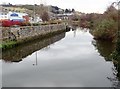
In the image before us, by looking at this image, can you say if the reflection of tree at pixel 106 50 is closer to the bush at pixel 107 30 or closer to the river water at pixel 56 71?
the river water at pixel 56 71

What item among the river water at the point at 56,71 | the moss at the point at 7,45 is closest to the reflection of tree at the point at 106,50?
the river water at the point at 56,71

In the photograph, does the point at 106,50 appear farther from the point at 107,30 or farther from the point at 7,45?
the point at 7,45

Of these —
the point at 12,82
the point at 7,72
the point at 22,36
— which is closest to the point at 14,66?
the point at 7,72

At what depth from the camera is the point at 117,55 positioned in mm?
12250

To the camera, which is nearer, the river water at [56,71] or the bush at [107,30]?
the river water at [56,71]

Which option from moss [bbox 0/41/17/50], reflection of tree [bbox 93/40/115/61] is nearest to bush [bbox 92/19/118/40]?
reflection of tree [bbox 93/40/115/61]

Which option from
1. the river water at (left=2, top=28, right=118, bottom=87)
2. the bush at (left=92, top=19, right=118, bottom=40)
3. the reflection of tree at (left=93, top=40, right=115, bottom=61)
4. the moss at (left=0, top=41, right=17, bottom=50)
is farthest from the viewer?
the bush at (left=92, top=19, right=118, bottom=40)

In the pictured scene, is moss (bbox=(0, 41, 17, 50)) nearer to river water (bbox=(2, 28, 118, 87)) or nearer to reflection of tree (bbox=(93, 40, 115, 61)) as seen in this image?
river water (bbox=(2, 28, 118, 87))

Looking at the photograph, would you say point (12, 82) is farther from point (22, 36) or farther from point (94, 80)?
point (22, 36)

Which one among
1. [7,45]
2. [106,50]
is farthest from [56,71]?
[106,50]

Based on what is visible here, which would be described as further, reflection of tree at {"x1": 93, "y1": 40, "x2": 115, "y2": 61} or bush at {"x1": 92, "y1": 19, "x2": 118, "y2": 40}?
bush at {"x1": 92, "y1": 19, "x2": 118, "y2": 40}

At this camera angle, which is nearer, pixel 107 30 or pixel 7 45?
pixel 7 45

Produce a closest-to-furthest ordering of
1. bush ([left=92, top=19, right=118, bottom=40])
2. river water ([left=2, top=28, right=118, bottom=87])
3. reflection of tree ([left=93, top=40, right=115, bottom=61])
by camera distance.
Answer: river water ([left=2, top=28, right=118, bottom=87])
reflection of tree ([left=93, top=40, right=115, bottom=61])
bush ([left=92, top=19, right=118, bottom=40])

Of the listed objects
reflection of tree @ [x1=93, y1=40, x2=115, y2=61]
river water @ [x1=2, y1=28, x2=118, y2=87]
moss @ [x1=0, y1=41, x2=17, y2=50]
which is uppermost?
moss @ [x1=0, y1=41, x2=17, y2=50]
